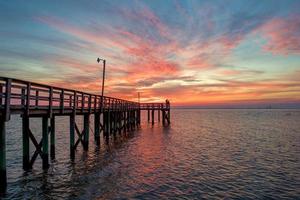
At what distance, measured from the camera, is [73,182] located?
12320 mm

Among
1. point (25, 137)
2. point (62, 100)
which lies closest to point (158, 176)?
point (62, 100)

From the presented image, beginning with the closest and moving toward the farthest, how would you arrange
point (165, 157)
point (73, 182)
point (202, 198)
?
1. point (202, 198)
2. point (73, 182)
3. point (165, 157)

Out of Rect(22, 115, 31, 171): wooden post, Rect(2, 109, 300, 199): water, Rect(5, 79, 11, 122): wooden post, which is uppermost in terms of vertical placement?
Rect(5, 79, 11, 122): wooden post

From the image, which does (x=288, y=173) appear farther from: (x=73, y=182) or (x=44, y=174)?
(x=44, y=174)

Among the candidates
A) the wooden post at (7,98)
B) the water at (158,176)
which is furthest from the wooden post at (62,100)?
the wooden post at (7,98)

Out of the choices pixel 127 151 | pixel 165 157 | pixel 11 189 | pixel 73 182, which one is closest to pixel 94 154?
pixel 127 151

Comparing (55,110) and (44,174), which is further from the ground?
(55,110)

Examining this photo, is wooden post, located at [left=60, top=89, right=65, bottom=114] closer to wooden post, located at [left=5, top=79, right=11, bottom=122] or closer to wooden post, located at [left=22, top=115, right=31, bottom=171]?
wooden post, located at [left=22, top=115, right=31, bottom=171]

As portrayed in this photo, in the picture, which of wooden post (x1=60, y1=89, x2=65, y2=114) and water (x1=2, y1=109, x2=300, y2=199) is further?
wooden post (x1=60, y1=89, x2=65, y2=114)

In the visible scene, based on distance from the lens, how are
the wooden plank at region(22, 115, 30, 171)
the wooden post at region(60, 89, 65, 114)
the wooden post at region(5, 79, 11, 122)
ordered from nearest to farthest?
the wooden post at region(5, 79, 11, 122), the wooden plank at region(22, 115, 30, 171), the wooden post at region(60, 89, 65, 114)

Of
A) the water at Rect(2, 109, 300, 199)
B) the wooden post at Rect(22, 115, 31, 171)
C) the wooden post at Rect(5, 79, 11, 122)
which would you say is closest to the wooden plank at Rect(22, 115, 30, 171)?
the wooden post at Rect(22, 115, 31, 171)

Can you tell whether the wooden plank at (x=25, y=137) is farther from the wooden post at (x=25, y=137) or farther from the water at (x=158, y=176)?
the water at (x=158, y=176)

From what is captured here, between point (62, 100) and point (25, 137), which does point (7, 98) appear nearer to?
point (25, 137)

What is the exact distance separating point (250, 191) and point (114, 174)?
6585mm
